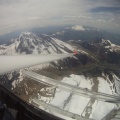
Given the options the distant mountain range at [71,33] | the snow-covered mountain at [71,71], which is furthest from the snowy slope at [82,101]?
the distant mountain range at [71,33]

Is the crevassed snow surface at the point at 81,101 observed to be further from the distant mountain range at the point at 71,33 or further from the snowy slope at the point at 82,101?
the distant mountain range at the point at 71,33

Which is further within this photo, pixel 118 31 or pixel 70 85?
pixel 118 31

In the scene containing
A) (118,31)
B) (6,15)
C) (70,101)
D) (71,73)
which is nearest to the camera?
(70,101)

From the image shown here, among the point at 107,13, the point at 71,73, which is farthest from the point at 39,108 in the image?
the point at 107,13

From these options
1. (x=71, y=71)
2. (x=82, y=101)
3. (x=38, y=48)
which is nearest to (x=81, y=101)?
(x=82, y=101)

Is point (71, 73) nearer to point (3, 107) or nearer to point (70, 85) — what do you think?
point (70, 85)

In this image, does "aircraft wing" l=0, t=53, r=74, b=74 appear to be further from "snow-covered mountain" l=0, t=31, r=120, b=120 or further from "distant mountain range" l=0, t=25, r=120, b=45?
"distant mountain range" l=0, t=25, r=120, b=45

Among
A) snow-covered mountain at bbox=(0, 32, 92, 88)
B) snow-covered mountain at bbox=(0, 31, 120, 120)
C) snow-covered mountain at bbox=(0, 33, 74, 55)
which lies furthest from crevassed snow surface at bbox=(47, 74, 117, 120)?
snow-covered mountain at bbox=(0, 33, 74, 55)

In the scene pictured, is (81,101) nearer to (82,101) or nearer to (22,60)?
(82,101)
